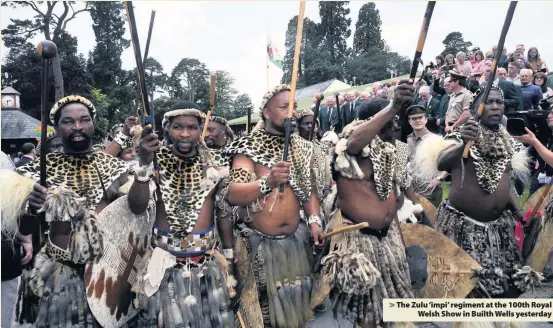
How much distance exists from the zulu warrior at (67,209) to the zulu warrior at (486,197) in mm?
2563

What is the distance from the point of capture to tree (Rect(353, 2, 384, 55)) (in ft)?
159

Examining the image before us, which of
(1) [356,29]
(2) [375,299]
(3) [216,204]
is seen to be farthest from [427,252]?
(1) [356,29]

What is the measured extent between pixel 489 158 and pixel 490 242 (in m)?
0.66

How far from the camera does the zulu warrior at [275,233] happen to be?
12.4 feet

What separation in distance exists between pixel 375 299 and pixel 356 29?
51.4 meters

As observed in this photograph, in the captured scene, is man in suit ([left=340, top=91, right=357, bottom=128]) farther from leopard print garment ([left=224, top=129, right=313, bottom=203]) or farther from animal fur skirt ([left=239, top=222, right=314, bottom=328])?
animal fur skirt ([left=239, top=222, right=314, bottom=328])

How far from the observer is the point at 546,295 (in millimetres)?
5227

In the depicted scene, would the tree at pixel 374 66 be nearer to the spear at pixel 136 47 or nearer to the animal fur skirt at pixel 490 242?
the animal fur skirt at pixel 490 242

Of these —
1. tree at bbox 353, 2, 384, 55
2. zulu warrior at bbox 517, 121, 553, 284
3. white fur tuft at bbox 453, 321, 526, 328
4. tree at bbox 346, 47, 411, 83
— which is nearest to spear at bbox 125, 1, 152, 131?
white fur tuft at bbox 453, 321, 526, 328

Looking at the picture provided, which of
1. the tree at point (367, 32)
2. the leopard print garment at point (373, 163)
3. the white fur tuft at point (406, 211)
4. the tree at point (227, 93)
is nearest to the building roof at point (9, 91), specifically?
the tree at point (227, 93)

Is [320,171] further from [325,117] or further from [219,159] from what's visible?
[325,117]

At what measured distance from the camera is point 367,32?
50.1m

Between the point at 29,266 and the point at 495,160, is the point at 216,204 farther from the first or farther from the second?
the point at 495,160

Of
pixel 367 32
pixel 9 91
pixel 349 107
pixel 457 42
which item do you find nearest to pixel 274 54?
pixel 349 107
